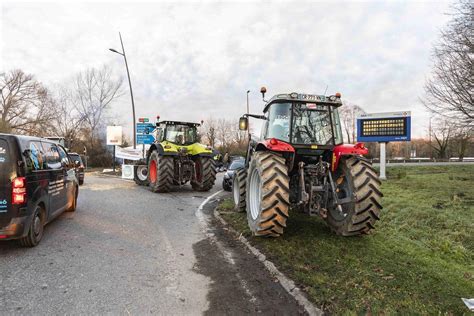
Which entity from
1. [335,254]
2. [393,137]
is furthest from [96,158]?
[335,254]

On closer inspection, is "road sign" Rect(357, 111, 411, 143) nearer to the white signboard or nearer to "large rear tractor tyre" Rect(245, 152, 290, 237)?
"large rear tractor tyre" Rect(245, 152, 290, 237)

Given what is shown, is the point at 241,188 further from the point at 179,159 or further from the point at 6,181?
the point at 179,159

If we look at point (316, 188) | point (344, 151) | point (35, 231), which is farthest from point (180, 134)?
point (344, 151)

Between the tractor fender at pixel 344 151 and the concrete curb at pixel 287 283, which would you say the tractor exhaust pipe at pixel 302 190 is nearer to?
the tractor fender at pixel 344 151

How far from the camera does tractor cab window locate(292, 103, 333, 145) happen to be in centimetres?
615

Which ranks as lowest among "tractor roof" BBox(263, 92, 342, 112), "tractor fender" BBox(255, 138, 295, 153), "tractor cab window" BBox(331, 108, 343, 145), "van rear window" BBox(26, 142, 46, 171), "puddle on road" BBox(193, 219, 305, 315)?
"puddle on road" BBox(193, 219, 305, 315)

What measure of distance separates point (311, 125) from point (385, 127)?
42.7 feet

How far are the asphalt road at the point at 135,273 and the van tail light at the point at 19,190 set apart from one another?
837 millimetres

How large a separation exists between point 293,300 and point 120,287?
6.67 feet

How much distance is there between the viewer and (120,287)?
3865 mm

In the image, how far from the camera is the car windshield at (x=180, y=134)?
45.4 feet

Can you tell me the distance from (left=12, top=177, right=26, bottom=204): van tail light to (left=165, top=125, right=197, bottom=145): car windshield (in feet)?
29.2

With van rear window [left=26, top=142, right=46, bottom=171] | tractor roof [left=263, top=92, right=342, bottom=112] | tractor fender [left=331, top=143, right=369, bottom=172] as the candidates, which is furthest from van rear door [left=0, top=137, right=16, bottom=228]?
tractor fender [left=331, top=143, right=369, bottom=172]

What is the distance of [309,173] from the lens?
5.91m
